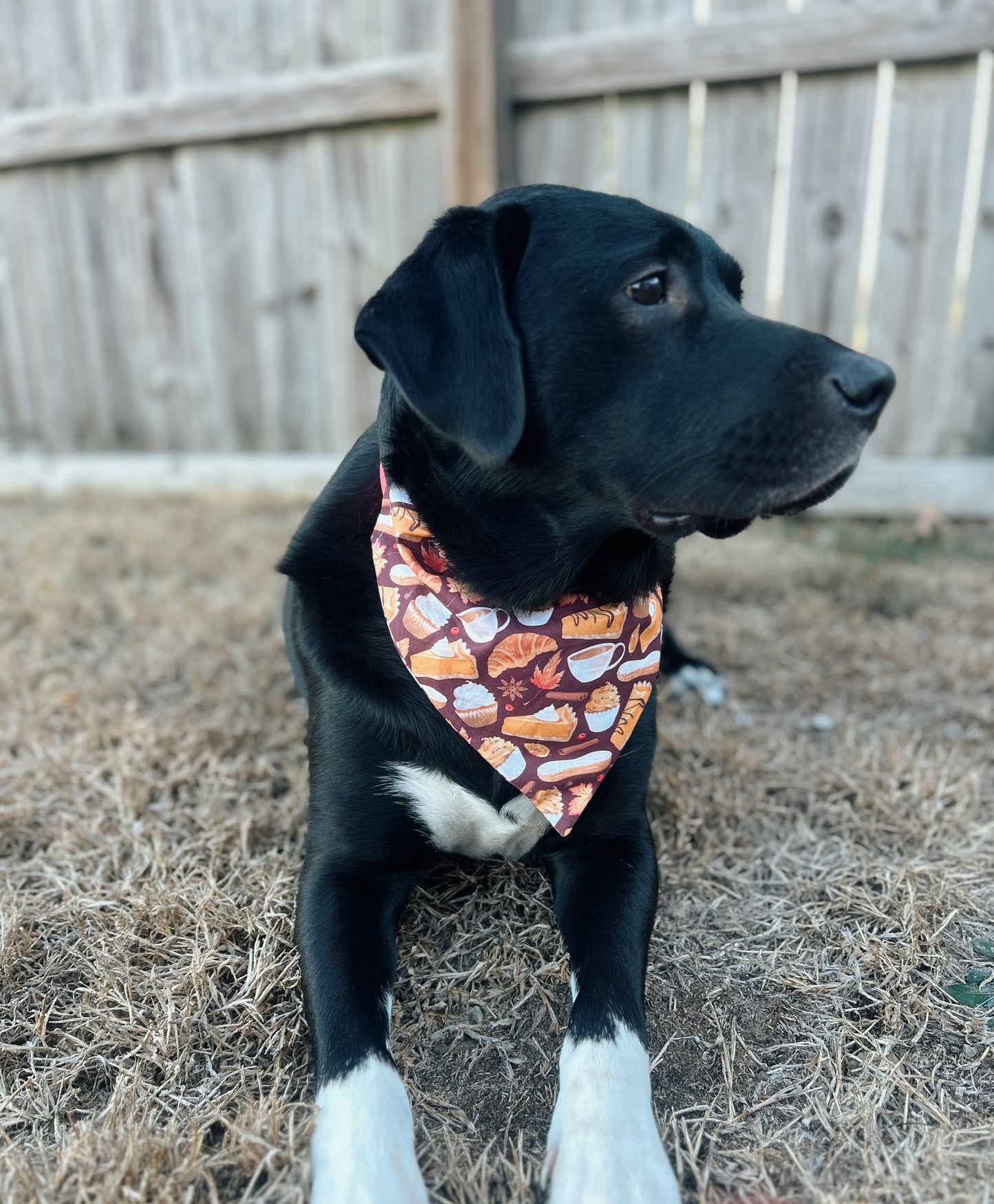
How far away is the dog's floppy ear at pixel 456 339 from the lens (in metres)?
1.46

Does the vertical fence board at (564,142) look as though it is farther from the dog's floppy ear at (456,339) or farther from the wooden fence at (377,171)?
the dog's floppy ear at (456,339)

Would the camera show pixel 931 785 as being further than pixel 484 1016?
Yes

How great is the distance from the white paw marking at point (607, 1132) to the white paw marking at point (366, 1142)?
0.20 meters

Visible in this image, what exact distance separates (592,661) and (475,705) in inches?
9.9

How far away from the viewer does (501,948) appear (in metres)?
1.66

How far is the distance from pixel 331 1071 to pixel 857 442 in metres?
1.26

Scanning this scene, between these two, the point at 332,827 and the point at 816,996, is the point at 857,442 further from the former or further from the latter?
the point at 332,827

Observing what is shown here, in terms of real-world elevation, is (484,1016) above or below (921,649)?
above

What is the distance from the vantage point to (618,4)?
4082 mm

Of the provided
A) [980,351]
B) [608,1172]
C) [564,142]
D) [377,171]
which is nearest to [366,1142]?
[608,1172]

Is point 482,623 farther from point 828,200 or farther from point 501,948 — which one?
point 828,200

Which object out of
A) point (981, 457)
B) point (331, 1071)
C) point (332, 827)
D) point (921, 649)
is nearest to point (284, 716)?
point (332, 827)

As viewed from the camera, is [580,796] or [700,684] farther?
[700,684]

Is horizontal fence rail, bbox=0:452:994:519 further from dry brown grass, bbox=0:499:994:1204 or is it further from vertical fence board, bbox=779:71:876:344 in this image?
dry brown grass, bbox=0:499:994:1204
